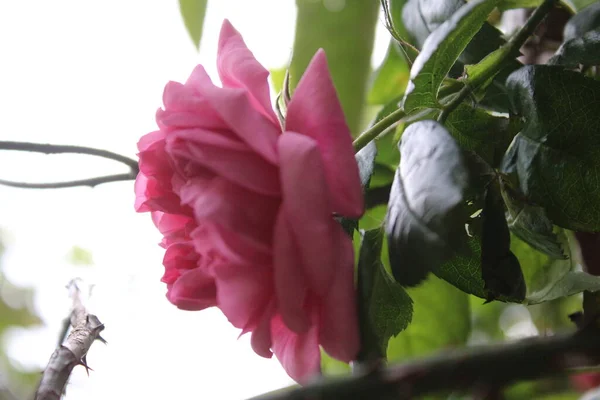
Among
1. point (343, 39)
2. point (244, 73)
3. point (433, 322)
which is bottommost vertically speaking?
point (433, 322)

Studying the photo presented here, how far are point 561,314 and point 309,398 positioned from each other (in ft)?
1.33

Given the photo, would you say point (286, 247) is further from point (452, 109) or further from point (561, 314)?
point (561, 314)

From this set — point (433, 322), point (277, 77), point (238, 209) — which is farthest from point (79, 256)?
point (238, 209)

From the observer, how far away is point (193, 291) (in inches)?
8.6

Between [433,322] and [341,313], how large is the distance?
20cm

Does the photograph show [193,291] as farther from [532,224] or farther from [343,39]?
[343,39]

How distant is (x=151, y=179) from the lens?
0.24 metres

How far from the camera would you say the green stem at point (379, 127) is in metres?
0.23

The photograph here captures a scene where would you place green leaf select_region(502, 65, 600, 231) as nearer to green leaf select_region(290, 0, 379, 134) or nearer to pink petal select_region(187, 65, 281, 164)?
pink petal select_region(187, 65, 281, 164)

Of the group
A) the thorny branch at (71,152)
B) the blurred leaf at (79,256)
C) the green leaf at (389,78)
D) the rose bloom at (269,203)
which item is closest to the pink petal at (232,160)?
the rose bloom at (269,203)

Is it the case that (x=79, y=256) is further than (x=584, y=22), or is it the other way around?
(x=79, y=256)

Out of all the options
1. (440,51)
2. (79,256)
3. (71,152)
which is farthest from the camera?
(79,256)

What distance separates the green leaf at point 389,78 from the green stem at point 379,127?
20 centimetres

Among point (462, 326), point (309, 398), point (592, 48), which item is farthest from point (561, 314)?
point (309, 398)
